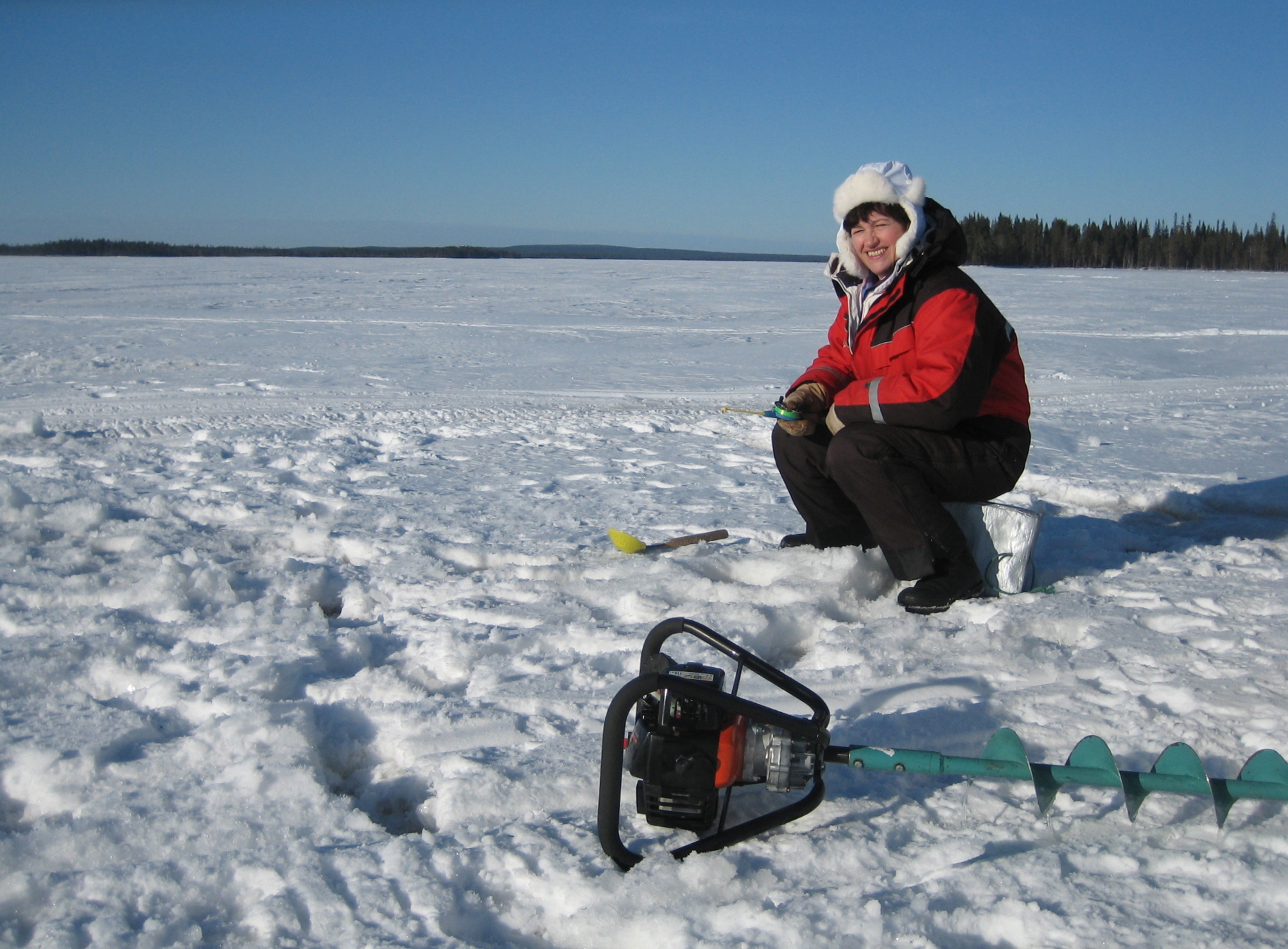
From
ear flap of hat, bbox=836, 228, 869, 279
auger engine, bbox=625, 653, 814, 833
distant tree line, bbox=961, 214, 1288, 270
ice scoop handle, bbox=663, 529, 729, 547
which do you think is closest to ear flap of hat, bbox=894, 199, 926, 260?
ear flap of hat, bbox=836, 228, 869, 279

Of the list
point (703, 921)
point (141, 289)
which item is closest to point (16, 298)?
point (141, 289)

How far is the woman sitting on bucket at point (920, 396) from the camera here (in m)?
2.88

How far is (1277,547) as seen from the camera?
3592 mm

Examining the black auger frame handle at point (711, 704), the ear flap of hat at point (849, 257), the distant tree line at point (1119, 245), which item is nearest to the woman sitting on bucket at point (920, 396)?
the ear flap of hat at point (849, 257)

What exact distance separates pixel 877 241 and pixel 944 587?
3.80 feet

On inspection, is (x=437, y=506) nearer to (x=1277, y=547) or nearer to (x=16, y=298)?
(x=1277, y=547)

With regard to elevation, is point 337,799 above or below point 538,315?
below

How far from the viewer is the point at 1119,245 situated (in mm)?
59562

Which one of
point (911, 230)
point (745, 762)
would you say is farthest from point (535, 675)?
point (911, 230)

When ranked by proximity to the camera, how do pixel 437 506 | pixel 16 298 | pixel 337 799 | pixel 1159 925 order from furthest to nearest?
pixel 16 298
pixel 437 506
pixel 337 799
pixel 1159 925

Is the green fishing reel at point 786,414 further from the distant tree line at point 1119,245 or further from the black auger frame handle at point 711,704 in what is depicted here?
the distant tree line at point 1119,245

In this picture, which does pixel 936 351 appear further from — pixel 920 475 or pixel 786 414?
pixel 786 414

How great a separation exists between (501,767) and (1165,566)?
2581 millimetres

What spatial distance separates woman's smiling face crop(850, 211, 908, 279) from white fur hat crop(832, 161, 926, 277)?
0.04 meters
